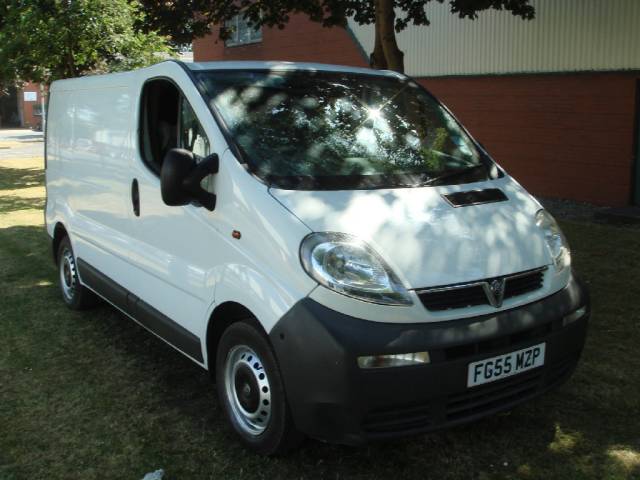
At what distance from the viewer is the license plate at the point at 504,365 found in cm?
297

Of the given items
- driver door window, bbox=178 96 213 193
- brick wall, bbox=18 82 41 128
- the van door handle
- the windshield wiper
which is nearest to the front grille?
the windshield wiper

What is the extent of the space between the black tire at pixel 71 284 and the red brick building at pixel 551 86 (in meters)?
9.24

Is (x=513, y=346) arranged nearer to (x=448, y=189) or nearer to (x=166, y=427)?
(x=448, y=189)

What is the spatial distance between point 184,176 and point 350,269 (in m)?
1.03

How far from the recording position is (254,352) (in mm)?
3209

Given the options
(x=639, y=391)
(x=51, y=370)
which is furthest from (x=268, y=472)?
(x=639, y=391)

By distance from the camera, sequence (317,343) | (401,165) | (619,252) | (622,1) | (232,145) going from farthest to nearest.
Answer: (622,1) < (619,252) < (401,165) < (232,145) < (317,343)

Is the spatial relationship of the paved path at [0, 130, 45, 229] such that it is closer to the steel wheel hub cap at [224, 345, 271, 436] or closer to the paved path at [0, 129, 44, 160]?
the paved path at [0, 129, 44, 160]

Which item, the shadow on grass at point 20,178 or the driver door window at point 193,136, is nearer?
the driver door window at point 193,136

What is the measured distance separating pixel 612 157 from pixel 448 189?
9247 mm

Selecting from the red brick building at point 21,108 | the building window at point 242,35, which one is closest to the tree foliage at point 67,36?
the building window at point 242,35

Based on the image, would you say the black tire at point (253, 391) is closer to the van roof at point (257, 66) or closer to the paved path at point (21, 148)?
the van roof at point (257, 66)

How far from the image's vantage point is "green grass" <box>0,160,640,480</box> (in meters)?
3.29

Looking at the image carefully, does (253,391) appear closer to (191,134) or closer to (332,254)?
(332,254)
